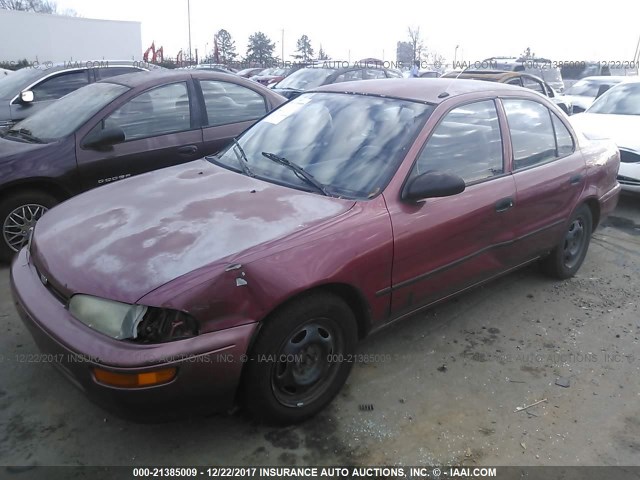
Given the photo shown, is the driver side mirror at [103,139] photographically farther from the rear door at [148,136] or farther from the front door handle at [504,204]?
the front door handle at [504,204]

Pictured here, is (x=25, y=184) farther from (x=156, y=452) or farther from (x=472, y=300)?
(x=472, y=300)

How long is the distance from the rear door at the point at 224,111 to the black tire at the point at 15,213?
1.49 m

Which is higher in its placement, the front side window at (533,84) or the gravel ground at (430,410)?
the front side window at (533,84)

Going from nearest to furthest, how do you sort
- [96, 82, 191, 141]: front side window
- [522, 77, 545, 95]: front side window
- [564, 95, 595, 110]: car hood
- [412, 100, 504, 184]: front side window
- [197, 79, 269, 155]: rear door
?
[412, 100, 504, 184]: front side window, [96, 82, 191, 141]: front side window, [197, 79, 269, 155]: rear door, [522, 77, 545, 95]: front side window, [564, 95, 595, 110]: car hood

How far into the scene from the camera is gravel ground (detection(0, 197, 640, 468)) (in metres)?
2.48

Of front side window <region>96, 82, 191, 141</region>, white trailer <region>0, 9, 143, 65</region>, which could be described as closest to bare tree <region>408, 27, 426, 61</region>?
white trailer <region>0, 9, 143, 65</region>

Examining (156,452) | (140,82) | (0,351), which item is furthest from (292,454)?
(140,82)

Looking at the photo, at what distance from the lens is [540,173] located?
3.74 metres

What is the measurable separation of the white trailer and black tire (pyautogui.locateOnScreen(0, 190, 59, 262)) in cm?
3300

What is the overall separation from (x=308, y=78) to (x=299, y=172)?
29.7 feet

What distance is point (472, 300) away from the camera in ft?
13.4

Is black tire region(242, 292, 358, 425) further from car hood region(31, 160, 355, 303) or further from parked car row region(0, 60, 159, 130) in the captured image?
parked car row region(0, 60, 159, 130)

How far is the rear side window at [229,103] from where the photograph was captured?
5219 millimetres

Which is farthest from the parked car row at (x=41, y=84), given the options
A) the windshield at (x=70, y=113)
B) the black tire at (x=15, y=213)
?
the black tire at (x=15, y=213)
